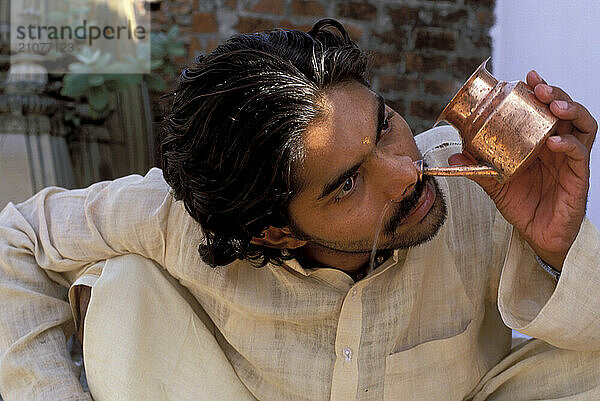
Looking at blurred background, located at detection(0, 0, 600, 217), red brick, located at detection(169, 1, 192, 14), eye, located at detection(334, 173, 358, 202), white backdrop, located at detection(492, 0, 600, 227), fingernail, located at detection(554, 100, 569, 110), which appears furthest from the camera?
red brick, located at detection(169, 1, 192, 14)

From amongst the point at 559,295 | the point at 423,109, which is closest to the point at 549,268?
the point at 559,295

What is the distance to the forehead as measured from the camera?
1297 mm

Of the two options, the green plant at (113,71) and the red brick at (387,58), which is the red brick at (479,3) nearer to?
the red brick at (387,58)

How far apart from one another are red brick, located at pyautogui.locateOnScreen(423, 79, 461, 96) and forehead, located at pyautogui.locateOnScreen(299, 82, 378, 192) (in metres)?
1.75

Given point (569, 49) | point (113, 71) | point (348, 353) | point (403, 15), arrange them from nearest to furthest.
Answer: point (348, 353) → point (569, 49) → point (113, 71) → point (403, 15)

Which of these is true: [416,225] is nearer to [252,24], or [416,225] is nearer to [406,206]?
[406,206]

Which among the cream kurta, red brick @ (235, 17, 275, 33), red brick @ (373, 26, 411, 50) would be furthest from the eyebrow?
red brick @ (373, 26, 411, 50)

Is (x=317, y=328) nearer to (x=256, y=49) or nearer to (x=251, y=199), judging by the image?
(x=251, y=199)

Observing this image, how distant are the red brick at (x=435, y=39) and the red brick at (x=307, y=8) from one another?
0.39 metres

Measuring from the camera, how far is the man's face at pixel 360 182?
4.26 ft

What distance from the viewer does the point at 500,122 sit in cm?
124

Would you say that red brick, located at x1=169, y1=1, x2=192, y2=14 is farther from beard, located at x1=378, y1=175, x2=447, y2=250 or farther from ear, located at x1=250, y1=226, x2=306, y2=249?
beard, located at x1=378, y1=175, x2=447, y2=250

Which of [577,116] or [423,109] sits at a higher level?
[577,116]

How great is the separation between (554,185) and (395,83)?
1.72 m
